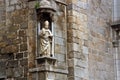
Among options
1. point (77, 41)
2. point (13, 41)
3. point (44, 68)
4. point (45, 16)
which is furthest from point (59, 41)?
point (13, 41)

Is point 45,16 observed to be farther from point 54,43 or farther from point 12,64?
point 12,64

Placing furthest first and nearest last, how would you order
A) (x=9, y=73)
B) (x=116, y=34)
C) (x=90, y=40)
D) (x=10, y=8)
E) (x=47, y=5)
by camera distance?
(x=116, y=34) → (x=90, y=40) → (x=10, y=8) → (x=9, y=73) → (x=47, y=5)

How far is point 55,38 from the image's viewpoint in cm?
1213

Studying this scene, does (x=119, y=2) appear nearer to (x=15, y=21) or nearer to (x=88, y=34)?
(x=88, y=34)

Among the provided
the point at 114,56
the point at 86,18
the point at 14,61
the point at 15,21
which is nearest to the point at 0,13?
the point at 15,21

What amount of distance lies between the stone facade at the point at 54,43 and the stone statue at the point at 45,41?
0.60 ft

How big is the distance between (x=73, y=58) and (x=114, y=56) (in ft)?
8.30

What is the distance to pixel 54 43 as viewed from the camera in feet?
39.7

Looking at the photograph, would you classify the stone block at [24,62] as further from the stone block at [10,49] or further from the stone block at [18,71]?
the stone block at [10,49]

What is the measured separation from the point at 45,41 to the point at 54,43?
0.30m

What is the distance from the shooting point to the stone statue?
1181 cm


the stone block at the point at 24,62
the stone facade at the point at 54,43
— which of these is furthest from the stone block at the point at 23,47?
the stone block at the point at 24,62

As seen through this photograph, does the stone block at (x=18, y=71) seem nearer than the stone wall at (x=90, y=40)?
Yes

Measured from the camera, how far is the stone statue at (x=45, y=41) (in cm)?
1181
